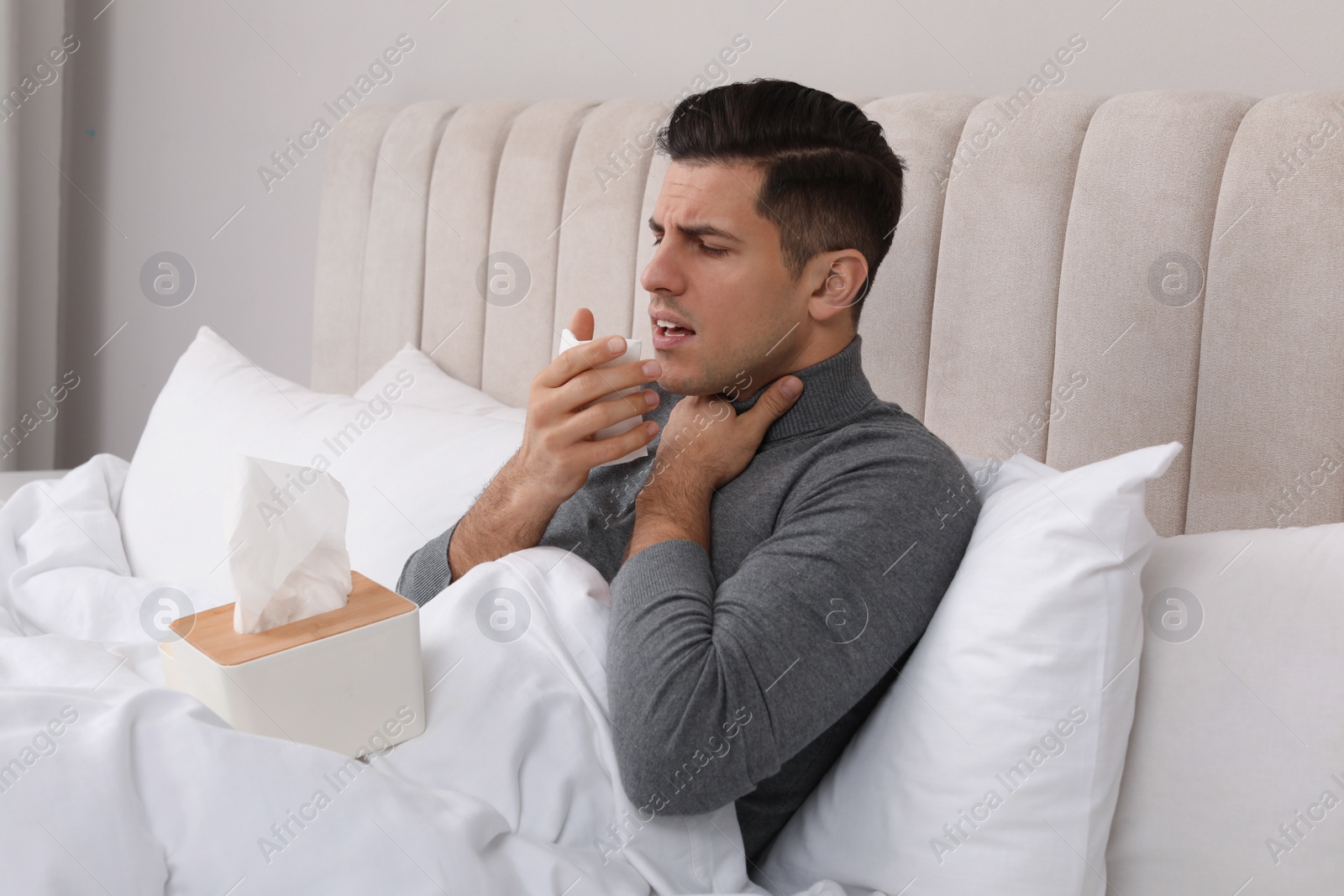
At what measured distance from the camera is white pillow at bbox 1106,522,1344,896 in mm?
810

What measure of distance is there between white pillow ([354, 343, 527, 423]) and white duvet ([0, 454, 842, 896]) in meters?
0.66

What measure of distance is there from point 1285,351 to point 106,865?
1.13 m

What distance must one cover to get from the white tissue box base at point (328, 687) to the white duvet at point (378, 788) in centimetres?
2

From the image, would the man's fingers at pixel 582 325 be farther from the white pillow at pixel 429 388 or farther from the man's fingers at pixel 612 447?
the white pillow at pixel 429 388

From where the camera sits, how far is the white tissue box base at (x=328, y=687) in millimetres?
799

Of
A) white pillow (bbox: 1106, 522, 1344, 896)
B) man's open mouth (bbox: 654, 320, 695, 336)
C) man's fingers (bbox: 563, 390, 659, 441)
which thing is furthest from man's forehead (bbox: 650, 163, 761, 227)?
white pillow (bbox: 1106, 522, 1344, 896)

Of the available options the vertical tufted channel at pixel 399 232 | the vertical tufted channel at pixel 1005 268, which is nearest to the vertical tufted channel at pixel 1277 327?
the vertical tufted channel at pixel 1005 268

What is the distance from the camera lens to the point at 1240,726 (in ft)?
2.73

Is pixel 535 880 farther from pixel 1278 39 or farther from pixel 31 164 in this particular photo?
pixel 31 164

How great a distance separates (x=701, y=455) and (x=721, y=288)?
19cm

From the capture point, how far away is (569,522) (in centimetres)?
125

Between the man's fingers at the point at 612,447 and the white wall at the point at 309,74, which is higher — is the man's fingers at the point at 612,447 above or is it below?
below

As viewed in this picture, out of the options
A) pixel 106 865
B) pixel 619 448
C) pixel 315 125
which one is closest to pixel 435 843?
pixel 106 865

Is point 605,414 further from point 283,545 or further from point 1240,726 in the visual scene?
point 1240,726
